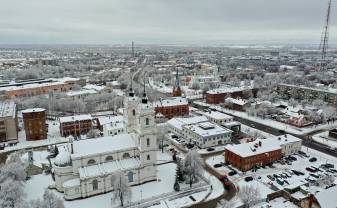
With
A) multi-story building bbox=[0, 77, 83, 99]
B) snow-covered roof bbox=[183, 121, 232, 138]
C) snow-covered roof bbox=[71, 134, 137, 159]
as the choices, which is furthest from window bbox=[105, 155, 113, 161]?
multi-story building bbox=[0, 77, 83, 99]

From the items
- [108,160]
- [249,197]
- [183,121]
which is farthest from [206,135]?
[249,197]

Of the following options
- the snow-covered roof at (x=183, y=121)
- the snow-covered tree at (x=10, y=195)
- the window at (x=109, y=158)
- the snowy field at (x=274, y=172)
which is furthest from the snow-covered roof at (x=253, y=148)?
the snow-covered tree at (x=10, y=195)

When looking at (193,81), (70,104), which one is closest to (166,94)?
(193,81)

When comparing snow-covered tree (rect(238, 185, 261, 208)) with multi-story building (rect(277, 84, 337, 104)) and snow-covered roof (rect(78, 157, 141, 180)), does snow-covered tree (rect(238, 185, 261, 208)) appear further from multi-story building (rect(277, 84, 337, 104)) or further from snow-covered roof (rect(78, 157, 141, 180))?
multi-story building (rect(277, 84, 337, 104))

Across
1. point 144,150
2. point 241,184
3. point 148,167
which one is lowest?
point 241,184

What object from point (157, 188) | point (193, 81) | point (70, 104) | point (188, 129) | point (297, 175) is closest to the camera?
point (157, 188)

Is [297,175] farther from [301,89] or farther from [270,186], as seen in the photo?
[301,89]
